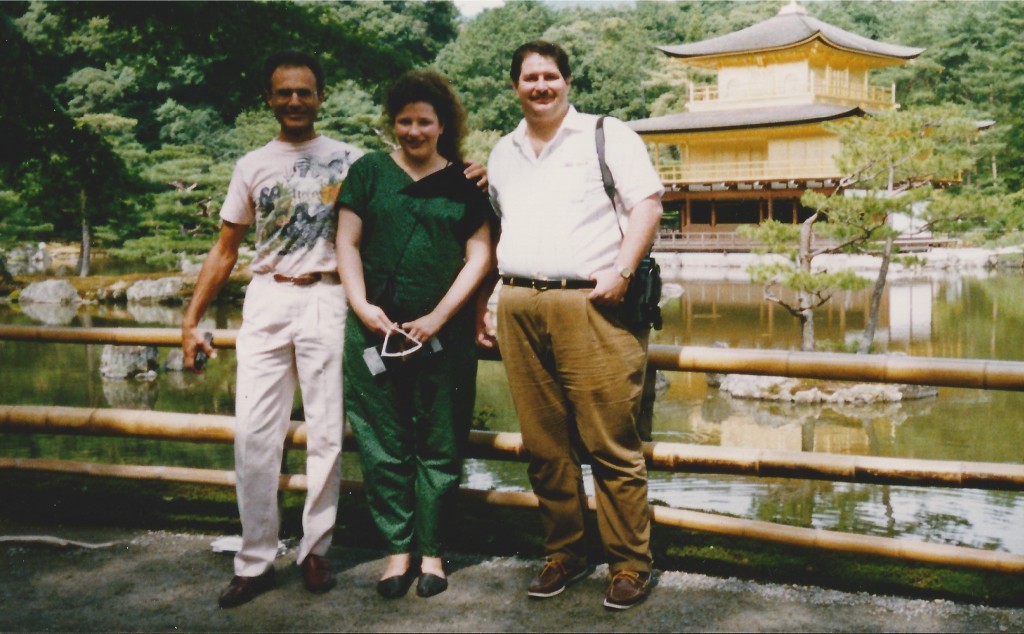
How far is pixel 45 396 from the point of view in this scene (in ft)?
28.1

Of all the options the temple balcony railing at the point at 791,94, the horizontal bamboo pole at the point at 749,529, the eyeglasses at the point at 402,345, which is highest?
the temple balcony railing at the point at 791,94

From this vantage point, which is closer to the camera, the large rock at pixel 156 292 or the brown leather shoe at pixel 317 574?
the brown leather shoe at pixel 317 574

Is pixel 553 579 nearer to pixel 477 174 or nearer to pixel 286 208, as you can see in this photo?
pixel 477 174

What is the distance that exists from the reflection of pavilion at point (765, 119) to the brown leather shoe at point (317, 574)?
68.0 feet

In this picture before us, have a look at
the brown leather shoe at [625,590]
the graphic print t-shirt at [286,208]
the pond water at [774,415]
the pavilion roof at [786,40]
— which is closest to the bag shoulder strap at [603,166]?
the graphic print t-shirt at [286,208]

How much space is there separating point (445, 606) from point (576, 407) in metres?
0.54

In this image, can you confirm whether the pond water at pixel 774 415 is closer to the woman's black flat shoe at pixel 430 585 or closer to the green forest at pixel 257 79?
the green forest at pixel 257 79

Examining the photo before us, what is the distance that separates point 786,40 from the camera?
23578mm

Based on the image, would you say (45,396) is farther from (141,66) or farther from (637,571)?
(637,571)

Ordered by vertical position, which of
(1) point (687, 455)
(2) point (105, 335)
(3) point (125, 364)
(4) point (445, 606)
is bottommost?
(3) point (125, 364)

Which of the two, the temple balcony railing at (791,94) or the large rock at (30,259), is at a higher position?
the temple balcony railing at (791,94)

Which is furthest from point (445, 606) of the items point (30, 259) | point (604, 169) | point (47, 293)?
point (30, 259)

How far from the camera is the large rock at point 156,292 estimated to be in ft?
52.1

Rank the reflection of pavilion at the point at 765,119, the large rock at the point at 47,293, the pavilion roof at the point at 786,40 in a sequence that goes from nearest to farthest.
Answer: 1. the large rock at the point at 47,293
2. the reflection of pavilion at the point at 765,119
3. the pavilion roof at the point at 786,40
